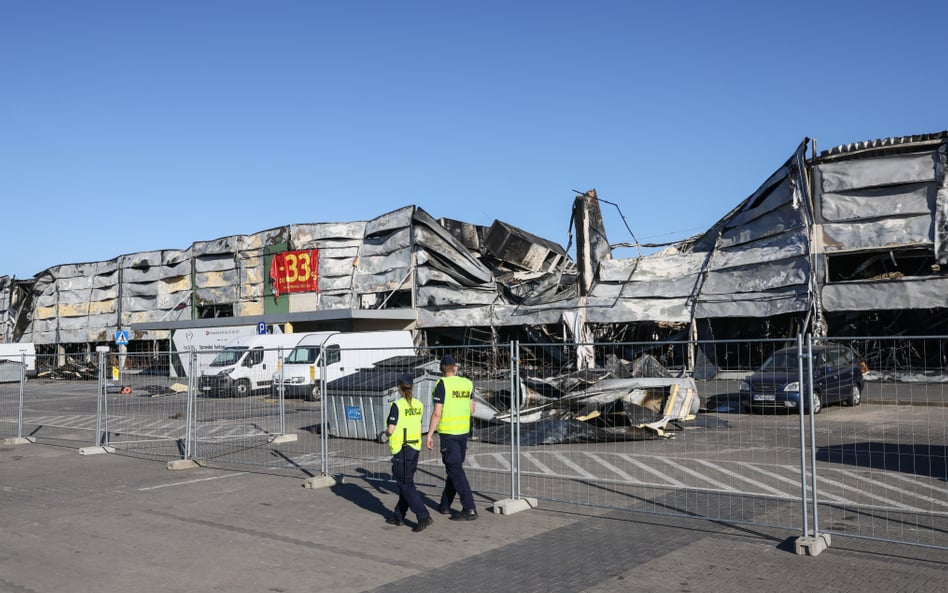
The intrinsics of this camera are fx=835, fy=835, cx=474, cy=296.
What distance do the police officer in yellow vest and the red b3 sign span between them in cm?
3637

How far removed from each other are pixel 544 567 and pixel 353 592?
1.63 metres

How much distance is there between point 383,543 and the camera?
8.04 metres

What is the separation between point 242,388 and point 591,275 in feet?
70.7

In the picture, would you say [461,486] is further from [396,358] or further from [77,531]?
[396,358]

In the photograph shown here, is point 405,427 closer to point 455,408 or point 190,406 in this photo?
point 455,408

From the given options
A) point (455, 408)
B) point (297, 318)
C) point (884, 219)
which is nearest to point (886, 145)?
point (884, 219)

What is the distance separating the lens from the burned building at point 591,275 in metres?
26.7

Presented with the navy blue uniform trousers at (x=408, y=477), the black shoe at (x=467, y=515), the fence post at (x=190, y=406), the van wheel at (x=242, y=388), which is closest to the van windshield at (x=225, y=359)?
the van wheel at (x=242, y=388)

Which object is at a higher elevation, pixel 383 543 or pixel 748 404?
pixel 748 404

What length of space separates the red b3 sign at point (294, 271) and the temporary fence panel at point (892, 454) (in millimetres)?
34187

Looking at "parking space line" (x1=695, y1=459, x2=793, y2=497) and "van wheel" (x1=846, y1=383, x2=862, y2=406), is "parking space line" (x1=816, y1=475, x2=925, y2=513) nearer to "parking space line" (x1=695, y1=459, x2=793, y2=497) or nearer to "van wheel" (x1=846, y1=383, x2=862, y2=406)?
"parking space line" (x1=695, y1=459, x2=793, y2=497)

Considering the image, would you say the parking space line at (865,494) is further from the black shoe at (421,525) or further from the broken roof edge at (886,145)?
→ the broken roof edge at (886,145)

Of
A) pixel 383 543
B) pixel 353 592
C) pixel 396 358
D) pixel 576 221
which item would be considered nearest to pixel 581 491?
pixel 383 543

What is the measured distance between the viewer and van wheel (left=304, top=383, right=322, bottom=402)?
20356 millimetres
